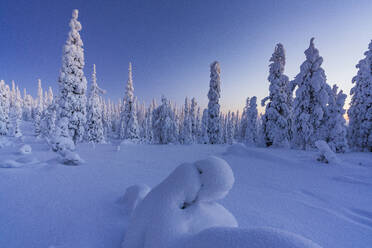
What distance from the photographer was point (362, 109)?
12.9 m

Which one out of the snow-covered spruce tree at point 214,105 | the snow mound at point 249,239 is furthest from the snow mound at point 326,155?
the snow-covered spruce tree at point 214,105

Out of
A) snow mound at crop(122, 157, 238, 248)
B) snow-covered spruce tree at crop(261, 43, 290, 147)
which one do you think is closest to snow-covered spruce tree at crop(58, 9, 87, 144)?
snow mound at crop(122, 157, 238, 248)

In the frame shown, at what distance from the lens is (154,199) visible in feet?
4.77

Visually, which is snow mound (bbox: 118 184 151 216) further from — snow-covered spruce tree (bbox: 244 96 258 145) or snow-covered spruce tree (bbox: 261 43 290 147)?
snow-covered spruce tree (bbox: 244 96 258 145)

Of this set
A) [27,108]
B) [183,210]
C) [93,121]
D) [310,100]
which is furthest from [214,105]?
[27,108]

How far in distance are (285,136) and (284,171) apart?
37.0 ft

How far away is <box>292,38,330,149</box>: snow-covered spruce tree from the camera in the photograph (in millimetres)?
11883

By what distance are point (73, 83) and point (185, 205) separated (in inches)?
613

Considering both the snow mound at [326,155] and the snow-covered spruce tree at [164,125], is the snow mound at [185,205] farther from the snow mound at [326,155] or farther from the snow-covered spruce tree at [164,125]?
the snow-covered spruce tree at [164,125]

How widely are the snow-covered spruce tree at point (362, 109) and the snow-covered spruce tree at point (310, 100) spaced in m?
4.07

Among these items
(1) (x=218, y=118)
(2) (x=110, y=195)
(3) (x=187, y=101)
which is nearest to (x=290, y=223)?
(2) (x=110, y=195)

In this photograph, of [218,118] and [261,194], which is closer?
[261,194]

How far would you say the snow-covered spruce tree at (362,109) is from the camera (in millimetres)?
12539

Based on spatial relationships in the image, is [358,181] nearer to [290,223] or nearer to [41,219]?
[290,223]
